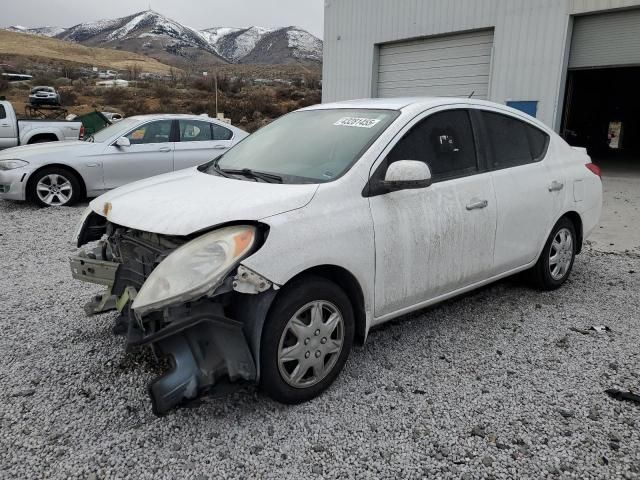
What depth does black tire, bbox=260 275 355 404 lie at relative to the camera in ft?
8.91

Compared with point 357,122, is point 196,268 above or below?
below

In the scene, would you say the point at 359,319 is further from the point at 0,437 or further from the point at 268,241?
the point at 0,437

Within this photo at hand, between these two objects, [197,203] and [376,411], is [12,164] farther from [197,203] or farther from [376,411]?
[376,411]

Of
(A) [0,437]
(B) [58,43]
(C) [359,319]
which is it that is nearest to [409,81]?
(C) [359,319]

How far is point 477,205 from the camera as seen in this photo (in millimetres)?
3723

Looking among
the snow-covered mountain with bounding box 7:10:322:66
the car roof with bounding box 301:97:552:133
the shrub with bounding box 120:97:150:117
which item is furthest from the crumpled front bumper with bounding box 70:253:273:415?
the snow-covered mountain with bounding box 7:10:322:66

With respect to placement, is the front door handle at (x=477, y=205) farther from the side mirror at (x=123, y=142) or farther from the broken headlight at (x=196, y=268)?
the side mirror at (x=123, y=142)

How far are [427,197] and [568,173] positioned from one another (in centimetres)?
199

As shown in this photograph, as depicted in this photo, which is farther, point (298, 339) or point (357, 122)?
point (357, 122)

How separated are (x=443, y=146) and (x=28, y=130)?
11452mm

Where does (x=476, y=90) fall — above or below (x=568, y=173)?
above

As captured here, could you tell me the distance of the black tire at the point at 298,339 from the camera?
107 inches

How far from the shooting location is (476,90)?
42.0 ft

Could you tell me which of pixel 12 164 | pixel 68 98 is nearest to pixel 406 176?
pixel 12 164
